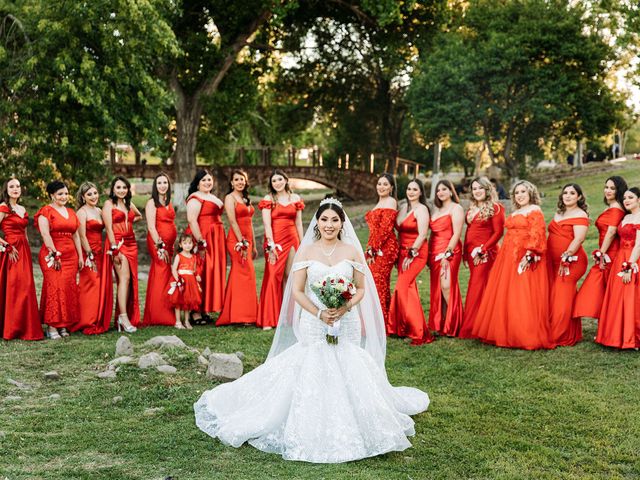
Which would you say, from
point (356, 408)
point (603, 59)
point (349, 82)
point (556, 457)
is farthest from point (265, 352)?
point (349, 82)

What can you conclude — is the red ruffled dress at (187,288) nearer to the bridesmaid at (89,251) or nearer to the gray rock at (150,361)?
the bridesmaid at (89,251)

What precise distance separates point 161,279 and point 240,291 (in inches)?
42.6

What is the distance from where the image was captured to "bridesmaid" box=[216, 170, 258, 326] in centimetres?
1011

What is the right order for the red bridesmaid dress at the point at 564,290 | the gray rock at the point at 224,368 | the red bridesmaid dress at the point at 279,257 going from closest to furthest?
the gray rock at the point at 224,368 < the red bridesmaid dress at the point at 564,290 < the red bridesmaid dress at the point at 279,257

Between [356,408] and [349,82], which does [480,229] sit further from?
[349,82]

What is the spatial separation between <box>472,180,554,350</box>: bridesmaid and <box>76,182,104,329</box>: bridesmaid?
16.7 ft

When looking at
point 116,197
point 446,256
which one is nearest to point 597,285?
point 446,256

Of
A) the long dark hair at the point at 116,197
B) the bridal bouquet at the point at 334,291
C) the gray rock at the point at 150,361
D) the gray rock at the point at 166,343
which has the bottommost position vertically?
the gray rock at the point at 150,361

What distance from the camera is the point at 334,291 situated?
5832 mm

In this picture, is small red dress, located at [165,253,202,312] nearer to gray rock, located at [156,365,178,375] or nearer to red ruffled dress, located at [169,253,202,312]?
red ruffled dress, located at [169,253,202,312]

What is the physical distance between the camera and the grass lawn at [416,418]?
5.34m

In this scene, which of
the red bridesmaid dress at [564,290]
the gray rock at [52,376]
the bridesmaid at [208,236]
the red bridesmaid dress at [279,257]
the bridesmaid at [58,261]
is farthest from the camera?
the bridesmaid at [208,236]

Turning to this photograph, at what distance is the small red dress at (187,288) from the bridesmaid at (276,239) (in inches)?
35.6

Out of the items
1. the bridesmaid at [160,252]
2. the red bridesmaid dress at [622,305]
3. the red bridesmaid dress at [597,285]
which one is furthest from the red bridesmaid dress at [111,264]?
the red bridesmaid dress at [622,305]
